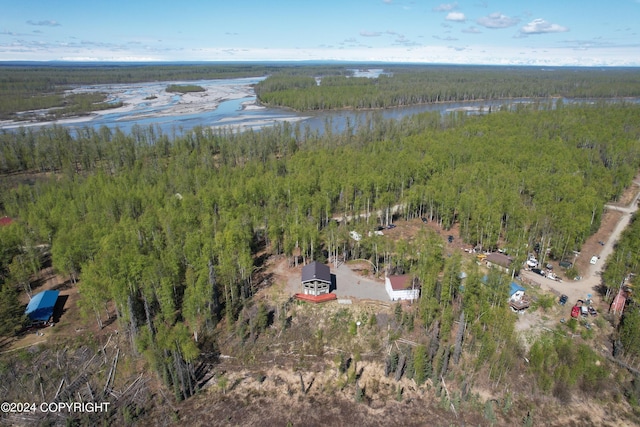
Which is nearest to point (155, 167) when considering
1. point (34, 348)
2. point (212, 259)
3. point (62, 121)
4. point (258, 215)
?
point (258, 215)

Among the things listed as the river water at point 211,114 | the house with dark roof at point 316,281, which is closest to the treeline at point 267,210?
the house with dark roof at point 316,281

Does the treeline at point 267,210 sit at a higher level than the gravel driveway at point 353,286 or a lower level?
higher

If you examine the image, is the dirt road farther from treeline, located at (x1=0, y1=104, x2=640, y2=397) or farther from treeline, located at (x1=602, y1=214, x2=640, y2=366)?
treeline, located at (x1=0, y1=104, x2=640, y2=397)

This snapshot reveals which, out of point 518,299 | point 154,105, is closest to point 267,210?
point 518,299

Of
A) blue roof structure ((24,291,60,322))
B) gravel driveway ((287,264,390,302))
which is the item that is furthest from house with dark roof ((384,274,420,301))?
blue roof structure ((24,291,60,322))

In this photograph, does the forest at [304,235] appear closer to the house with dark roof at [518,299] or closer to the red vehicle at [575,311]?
the house with dark roof at [518,299]

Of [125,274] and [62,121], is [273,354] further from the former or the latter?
[62,121]

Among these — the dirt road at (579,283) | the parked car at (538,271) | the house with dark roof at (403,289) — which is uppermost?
the house with dark roof at (403,289)

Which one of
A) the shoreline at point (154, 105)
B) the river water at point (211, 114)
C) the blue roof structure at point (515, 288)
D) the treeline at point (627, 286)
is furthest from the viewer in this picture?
the shoreline at point (154, 105)
